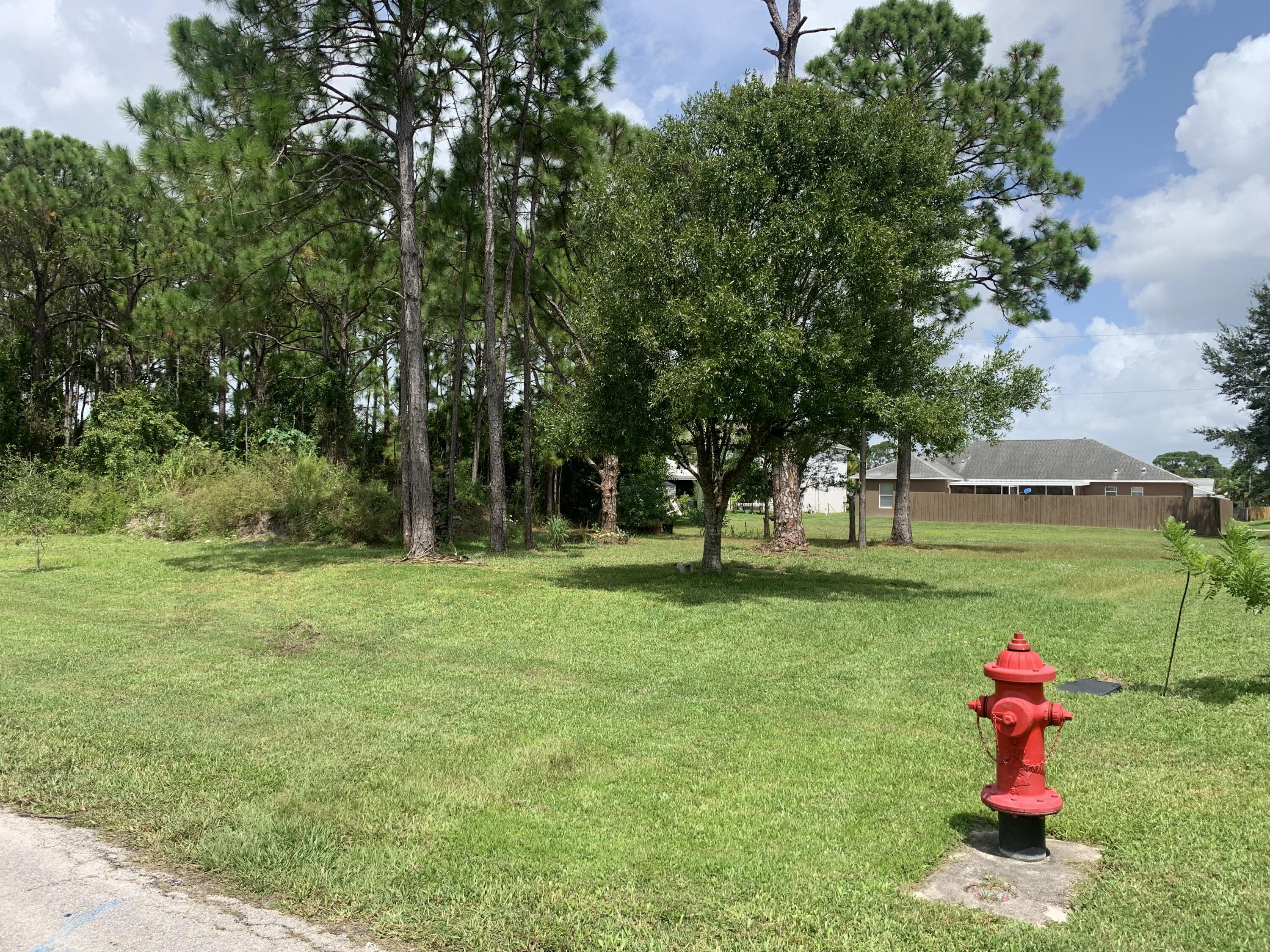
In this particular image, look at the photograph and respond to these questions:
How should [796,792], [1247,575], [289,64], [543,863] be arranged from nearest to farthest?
[543,863] → [796,792] → [1247,575] → [289,64]

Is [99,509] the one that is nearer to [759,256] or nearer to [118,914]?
[759,256]

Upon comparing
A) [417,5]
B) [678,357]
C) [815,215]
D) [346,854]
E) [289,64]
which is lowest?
[346,854]

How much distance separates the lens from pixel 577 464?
1225 inches

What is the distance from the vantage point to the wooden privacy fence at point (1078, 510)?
122 ft

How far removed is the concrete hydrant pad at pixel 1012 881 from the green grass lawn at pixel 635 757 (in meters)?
0.09

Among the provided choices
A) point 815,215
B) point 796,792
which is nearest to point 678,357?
point 815,215

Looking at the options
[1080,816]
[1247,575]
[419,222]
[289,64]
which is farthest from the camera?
[419,222]

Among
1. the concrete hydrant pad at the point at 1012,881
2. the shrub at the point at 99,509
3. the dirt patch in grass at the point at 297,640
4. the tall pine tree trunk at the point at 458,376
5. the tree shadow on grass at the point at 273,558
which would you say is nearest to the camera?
the concrete hydrant pad at the point at 1012,881

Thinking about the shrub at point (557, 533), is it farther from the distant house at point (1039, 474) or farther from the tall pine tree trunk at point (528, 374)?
the distant house at point (1039, 474)

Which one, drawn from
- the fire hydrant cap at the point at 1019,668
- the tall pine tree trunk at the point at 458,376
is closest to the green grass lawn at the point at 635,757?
the fire hydrant cap at the point at 1019,668

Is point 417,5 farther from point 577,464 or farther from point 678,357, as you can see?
point 577,464

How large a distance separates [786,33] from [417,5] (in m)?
7.70

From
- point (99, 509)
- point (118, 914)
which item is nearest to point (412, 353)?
point (99, 509)

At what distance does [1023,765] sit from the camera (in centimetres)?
398
